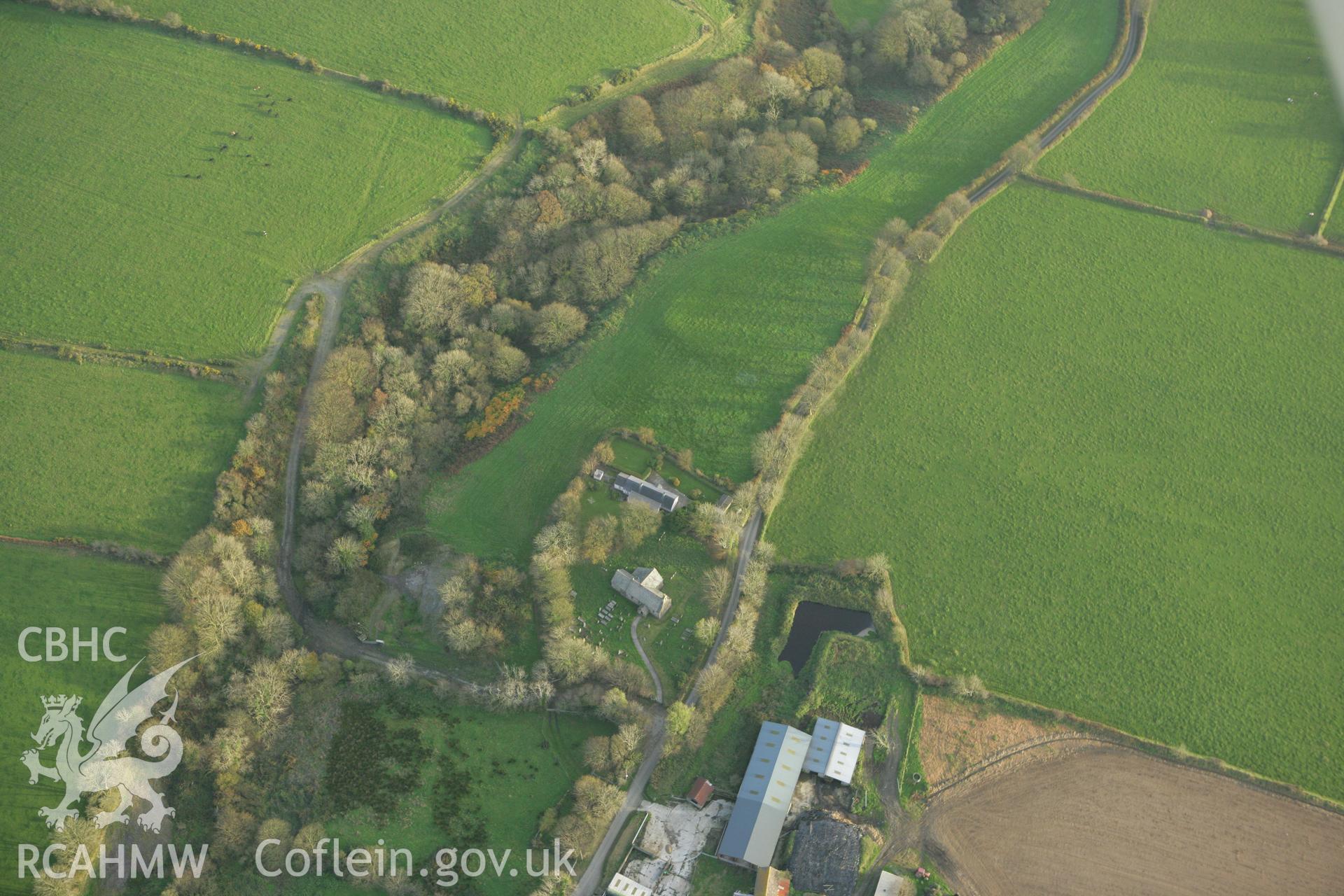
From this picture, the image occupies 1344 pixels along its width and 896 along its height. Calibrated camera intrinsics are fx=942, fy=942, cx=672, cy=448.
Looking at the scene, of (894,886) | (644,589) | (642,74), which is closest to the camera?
(894,886)

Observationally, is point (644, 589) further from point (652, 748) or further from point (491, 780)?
point (491, 780)

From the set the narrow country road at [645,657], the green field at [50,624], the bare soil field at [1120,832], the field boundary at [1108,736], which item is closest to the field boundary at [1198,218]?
the field boundary at [1108,736]

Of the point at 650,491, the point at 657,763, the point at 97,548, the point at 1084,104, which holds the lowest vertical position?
the point at 657,763

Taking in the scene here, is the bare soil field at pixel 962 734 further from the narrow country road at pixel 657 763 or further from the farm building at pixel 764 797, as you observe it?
the farm building at pixel 764 797

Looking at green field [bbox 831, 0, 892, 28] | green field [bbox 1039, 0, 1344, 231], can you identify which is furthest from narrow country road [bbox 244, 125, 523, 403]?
green field [bbox 1039, 0, 1344, 231]

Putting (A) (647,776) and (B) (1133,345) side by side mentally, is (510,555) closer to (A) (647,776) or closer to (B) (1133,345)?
(A) (647,776)

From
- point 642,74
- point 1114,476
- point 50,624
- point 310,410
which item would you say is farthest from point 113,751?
point 642,74

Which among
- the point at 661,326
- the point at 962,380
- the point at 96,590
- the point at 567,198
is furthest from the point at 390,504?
the point at 962,380
